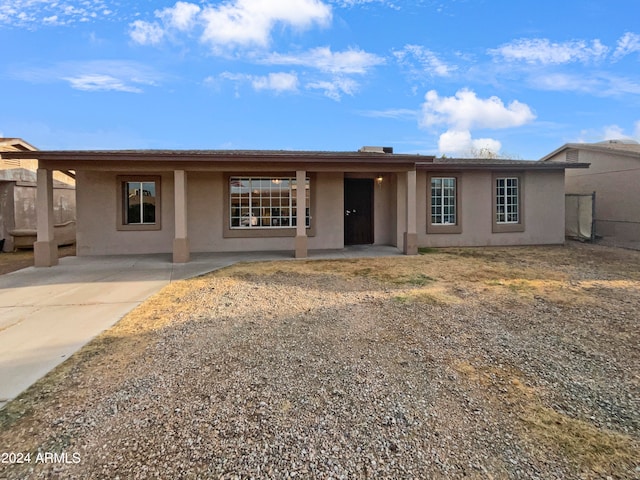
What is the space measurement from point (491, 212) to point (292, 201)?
7.23 metres

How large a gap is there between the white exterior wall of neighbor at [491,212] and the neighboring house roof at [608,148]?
2667 mm

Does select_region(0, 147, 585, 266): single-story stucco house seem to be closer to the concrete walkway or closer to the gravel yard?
the concrete walkway

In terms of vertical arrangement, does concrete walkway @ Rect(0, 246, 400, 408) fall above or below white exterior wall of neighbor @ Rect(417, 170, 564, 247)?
below

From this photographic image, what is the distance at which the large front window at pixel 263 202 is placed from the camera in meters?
11.0

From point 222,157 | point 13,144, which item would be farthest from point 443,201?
point 13,144

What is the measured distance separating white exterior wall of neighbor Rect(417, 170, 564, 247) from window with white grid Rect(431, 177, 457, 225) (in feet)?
1.00

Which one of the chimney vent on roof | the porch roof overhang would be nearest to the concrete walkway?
the porch roof overhang

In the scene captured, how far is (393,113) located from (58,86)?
774 inches

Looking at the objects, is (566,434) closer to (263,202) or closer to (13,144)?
(263,202)

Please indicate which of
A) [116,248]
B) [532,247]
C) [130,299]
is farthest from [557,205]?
[116,248]

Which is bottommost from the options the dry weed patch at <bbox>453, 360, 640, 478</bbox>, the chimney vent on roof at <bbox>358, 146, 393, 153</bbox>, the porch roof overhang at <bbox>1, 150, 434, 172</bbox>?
the dry weed patch at <bbox>453, 360, 640, 478</bbox>

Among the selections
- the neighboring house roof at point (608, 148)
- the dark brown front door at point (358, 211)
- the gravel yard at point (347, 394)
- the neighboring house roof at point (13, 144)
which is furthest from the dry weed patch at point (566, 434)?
the neighboring house roof at point (13, 144)

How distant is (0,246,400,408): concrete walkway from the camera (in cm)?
350

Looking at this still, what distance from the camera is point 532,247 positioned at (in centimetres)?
1172
